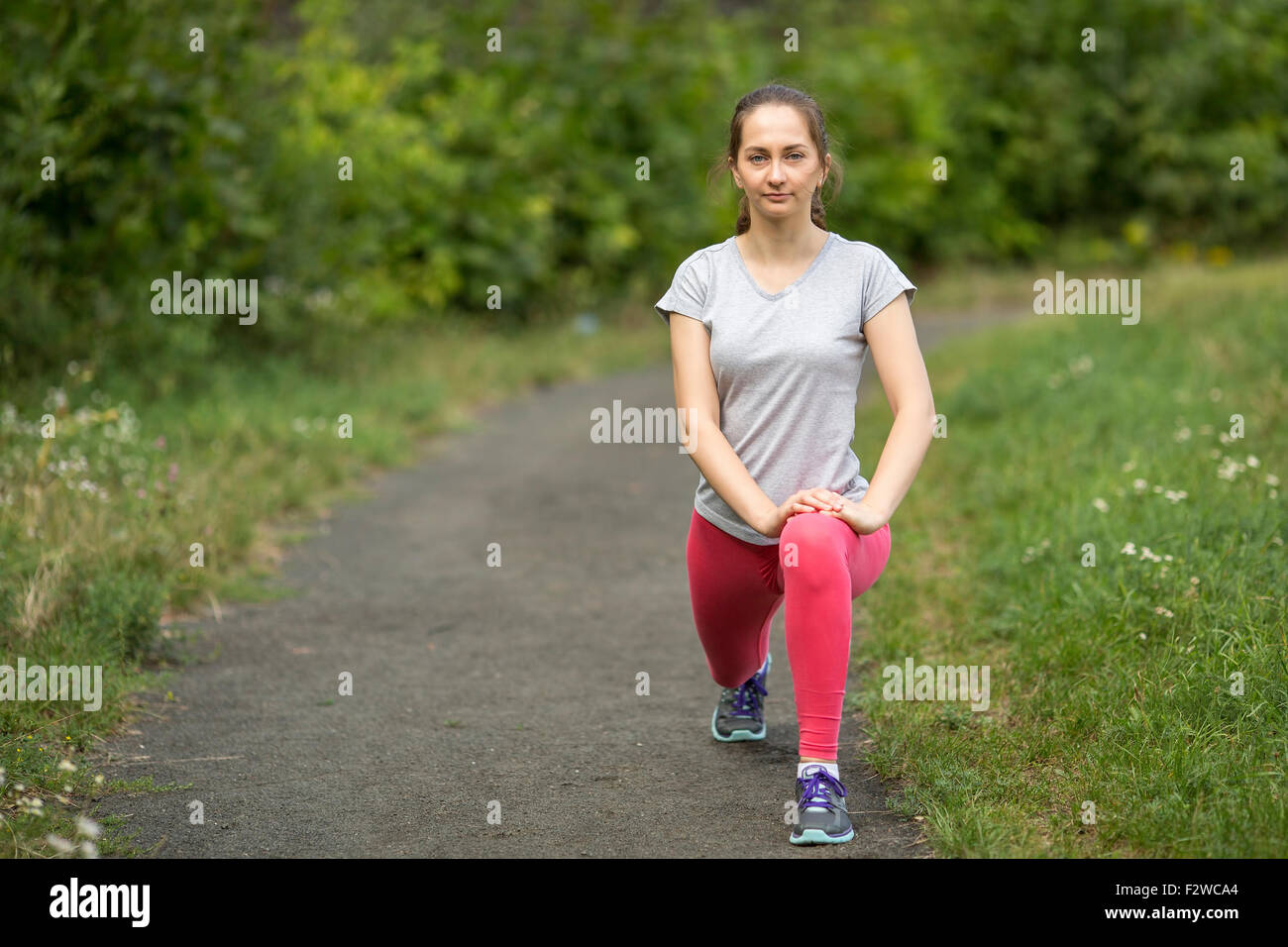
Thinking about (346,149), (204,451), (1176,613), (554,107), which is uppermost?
(554,107)

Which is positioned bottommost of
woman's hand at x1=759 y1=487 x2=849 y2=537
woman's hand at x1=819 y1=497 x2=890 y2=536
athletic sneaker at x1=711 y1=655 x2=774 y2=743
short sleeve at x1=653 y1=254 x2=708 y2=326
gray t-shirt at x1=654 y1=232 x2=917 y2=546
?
athletic sneaker at x1=711 y1=655 x2=774 y2=743

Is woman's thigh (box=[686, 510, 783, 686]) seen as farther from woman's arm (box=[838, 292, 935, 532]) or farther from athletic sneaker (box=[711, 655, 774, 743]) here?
woman's arm (box=[838, 292, 935, 532])

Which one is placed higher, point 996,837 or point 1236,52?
point 1236,52

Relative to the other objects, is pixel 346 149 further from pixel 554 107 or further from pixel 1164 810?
pixel 1164 810

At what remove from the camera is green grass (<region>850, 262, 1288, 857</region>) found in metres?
3.41

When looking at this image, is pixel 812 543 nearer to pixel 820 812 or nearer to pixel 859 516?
pixel 859 516

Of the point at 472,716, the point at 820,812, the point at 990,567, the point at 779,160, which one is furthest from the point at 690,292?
the point at 990,567

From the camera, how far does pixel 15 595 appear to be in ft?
15.4

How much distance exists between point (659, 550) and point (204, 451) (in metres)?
2.43

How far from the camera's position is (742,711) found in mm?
4203

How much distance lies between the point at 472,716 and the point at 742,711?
0.90 meters

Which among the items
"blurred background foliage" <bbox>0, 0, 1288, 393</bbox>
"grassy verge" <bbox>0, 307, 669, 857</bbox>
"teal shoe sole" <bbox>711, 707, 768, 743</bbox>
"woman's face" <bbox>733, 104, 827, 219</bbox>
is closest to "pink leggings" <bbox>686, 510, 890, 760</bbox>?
"teal shoe sole" <bbox>711, 707, 768, 743</bbox>

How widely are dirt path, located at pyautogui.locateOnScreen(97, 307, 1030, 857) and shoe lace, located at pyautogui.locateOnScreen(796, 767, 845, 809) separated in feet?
0.35

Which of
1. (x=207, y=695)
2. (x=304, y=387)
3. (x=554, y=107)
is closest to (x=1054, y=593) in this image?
(x=207, y=695)
